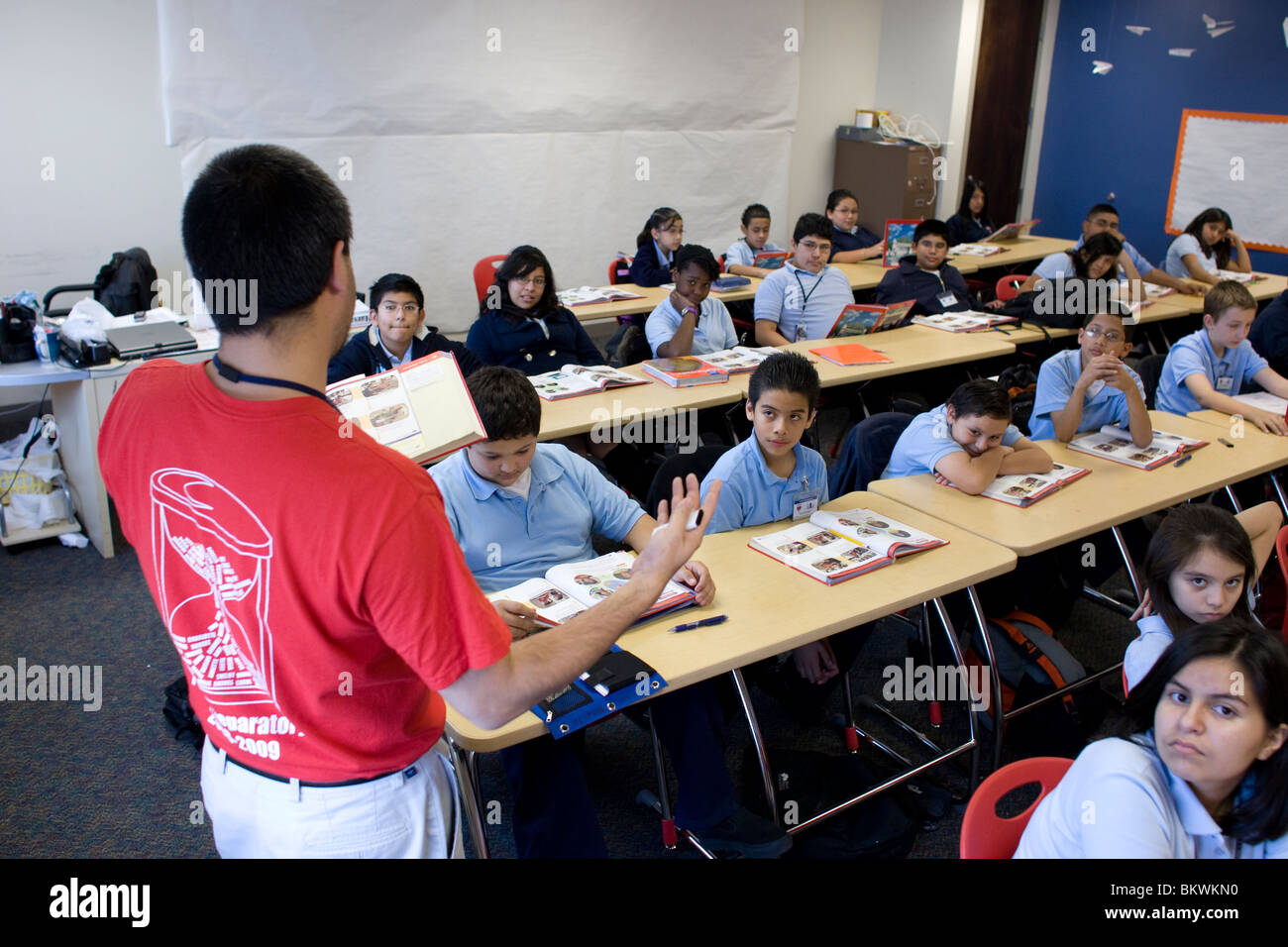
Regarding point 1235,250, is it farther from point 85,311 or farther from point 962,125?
point 85,311

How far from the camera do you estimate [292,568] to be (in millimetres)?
1103

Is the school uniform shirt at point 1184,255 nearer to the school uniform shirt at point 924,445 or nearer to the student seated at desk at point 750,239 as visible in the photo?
the student seated at desk at point 750,239

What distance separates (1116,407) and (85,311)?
14.2 feet

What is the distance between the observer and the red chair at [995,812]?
5.13 feet

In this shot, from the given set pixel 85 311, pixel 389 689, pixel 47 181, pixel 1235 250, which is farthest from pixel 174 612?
pixel 1235 250

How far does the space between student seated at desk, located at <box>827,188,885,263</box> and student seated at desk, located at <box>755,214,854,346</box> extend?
5.35 feet

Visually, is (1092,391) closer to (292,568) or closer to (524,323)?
(524,323)

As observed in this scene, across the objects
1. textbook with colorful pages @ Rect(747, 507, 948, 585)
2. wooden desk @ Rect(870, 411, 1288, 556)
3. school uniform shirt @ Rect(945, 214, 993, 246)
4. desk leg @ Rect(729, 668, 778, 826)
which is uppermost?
school uniform shirt @ Rect(945, 214, 993, 246)

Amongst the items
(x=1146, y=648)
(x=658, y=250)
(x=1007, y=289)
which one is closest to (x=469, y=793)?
(x=1146, y=648)

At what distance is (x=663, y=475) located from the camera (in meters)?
2.83

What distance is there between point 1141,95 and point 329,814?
30.4ft

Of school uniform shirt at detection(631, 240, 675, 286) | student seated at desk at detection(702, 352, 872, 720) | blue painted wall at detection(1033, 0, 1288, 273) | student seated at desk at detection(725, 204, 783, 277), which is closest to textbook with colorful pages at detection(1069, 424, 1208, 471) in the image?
student seated at desk at detection(702, 352, 872, 720)

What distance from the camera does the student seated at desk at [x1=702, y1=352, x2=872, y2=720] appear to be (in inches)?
107

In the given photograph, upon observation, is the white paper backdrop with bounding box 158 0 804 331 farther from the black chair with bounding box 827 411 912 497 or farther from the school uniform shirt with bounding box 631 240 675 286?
the black chair with bounding box 827 411 912 497
